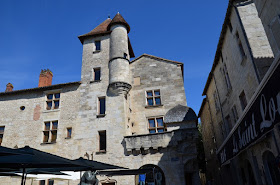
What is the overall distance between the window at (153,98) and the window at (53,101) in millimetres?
7783

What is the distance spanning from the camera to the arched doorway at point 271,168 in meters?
8.15

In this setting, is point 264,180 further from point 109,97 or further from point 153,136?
point 109,97

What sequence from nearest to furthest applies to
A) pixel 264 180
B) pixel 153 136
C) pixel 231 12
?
A: pixel 264 180 < pixel 231 12 < pixel 153 136

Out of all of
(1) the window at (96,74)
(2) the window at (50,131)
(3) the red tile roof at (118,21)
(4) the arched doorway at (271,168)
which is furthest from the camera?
(3) the red tile roof at (118,21)

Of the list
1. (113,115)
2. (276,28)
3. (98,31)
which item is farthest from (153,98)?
(276,28)

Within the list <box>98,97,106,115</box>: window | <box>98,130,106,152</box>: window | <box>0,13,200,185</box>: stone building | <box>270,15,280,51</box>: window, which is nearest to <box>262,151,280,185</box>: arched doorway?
<box>270,15,280,51</box>: window

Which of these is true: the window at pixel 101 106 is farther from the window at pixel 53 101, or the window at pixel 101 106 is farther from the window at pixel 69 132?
the window at pixel 53 101

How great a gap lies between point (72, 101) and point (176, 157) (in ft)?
31.2

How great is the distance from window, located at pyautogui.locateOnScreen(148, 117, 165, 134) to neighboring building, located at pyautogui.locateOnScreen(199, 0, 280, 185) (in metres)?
4.74

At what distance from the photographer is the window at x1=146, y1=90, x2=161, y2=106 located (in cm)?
1731

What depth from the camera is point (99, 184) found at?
1388 cm

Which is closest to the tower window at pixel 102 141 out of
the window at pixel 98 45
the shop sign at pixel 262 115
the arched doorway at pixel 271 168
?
the window at pixel 98 45

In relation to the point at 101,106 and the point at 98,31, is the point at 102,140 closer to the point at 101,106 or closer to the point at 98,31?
the point at 101,106

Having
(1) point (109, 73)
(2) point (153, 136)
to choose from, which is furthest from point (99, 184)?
(1) point (109, 73)
